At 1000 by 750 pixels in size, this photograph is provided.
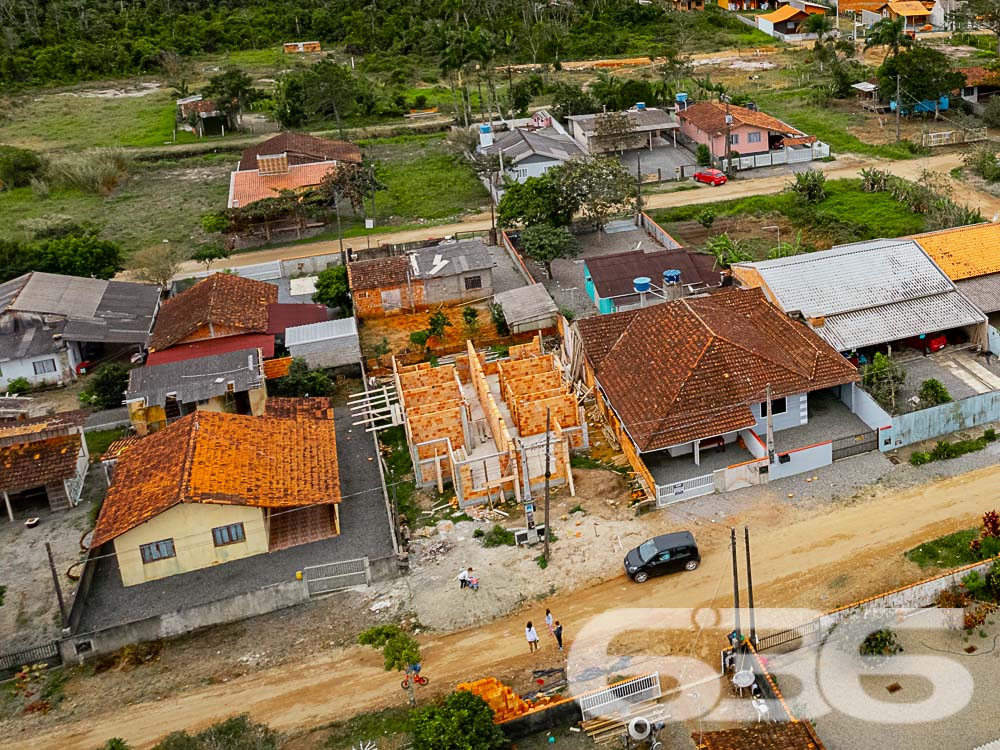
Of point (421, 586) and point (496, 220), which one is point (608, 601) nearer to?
point (421, 586)

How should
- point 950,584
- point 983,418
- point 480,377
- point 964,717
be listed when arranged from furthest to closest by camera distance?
1. point 480,377
2. point 983,418
3. point 950,584
4. point 964,717

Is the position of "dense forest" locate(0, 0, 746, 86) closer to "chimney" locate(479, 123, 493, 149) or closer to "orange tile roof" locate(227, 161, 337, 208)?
"chimney" locate(479, 123, 493, 149)

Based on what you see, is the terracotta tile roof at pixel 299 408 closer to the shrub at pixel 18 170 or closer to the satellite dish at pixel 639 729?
the satellite dish at pixel 639 729

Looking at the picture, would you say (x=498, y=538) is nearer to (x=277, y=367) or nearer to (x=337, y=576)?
(x=337, y=576)

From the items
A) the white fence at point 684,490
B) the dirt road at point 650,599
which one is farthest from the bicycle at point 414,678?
the white fence at point 684,490

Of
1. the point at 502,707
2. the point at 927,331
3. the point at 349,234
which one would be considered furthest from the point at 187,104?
the point at 502,707

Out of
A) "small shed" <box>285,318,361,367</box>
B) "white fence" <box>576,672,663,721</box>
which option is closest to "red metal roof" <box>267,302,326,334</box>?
"small shed" <box>285,318,361,367</box>
